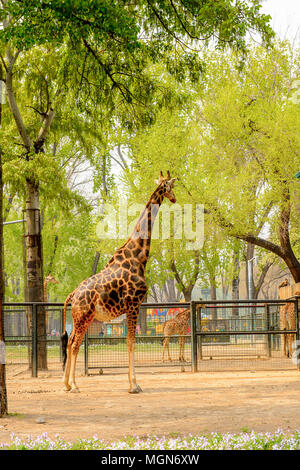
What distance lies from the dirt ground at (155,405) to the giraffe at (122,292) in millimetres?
769

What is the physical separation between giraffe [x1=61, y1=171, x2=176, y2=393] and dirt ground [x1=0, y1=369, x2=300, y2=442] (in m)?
0.77

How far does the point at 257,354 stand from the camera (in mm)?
15641

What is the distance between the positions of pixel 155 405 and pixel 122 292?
7.02ft

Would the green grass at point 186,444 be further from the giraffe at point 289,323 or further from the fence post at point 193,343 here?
the giraffe at point 289,323

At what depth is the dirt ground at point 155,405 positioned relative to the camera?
5984mm

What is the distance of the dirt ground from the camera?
5.98 metres

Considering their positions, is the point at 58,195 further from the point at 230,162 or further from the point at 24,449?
the point at 24,449

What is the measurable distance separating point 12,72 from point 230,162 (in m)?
9.35

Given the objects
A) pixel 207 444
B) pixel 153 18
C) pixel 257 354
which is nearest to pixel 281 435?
pixel 207 444

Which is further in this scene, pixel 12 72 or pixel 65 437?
pixel 12 72

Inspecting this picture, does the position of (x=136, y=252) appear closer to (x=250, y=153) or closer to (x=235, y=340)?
(x=235, y=340)

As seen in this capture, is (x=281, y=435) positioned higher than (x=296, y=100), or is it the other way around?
(x=296, y=100)

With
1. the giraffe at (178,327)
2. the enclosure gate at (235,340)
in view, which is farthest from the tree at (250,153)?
the giraffe at (178,327)

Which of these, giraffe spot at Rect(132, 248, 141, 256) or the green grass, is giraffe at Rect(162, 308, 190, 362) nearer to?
giraffe spot at Rect(132, 248, 141, 256)
